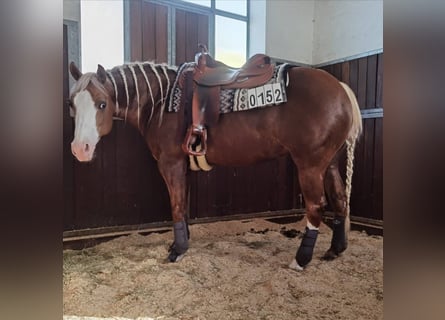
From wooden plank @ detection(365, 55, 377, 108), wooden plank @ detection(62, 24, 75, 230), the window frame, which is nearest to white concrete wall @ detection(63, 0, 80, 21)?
wooden plank @ detection(62, 24, 75, 230)

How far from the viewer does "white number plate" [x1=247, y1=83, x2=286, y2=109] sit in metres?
1.63

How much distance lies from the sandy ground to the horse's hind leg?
0.23ft

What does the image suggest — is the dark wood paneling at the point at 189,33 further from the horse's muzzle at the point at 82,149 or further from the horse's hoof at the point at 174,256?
the horse's hoof at the point at 174,256

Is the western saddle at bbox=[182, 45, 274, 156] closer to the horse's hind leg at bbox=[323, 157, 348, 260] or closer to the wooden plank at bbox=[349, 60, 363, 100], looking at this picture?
the horse's hind leg at bbox=[323, 157, 348, 260]

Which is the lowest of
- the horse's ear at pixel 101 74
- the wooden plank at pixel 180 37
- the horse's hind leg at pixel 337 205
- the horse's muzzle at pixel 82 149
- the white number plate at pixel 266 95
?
the horse's hind leg at pixel 337 205

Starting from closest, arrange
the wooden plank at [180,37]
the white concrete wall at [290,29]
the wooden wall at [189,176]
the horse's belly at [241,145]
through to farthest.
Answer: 1. the horse's belly at [241,145]
2. the wooden wall at [189,176]
3. the wooden plank at [180,37]
4. the white concrete wall at [290,29]

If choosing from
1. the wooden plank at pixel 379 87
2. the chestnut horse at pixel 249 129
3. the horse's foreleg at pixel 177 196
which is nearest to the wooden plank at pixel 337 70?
the wooden plank at pixel 379 87

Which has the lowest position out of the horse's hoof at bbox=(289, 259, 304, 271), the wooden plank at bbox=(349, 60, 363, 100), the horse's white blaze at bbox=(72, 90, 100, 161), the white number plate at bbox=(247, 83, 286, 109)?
the horse's hoof at bbox=(289, 259, 304, 271)

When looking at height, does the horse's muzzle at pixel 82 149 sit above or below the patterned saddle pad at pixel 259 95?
below

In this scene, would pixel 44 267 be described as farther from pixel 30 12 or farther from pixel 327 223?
pixel 327 223

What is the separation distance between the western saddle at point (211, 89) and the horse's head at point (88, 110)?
18.2 inches

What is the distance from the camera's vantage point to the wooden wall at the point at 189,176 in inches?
78.7

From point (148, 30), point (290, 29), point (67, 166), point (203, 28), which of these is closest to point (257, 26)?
point (290, 29)

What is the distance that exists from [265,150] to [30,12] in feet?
4.43
